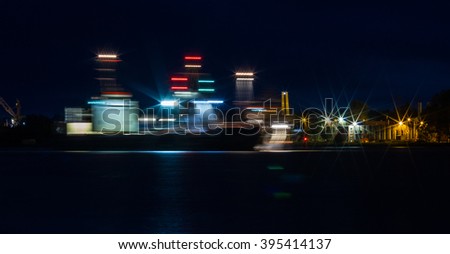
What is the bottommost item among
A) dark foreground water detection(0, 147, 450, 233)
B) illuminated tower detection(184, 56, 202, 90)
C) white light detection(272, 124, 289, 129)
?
dark foreground water detection(0, 147, 450, 233)

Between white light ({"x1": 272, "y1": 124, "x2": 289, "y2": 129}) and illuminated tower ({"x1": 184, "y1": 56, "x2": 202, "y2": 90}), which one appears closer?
illuminated tower ({"x1": 184, "y1": 56, "x2": 202, "y2": 90})

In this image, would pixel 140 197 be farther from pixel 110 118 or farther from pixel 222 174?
pixel 110 118

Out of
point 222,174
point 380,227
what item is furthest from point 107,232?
point 222,174

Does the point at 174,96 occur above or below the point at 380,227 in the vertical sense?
above

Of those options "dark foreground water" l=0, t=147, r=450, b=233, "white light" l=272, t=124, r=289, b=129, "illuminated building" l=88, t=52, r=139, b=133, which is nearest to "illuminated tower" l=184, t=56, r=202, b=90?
"illuminated building" l=88, t=52, r=139, b=133

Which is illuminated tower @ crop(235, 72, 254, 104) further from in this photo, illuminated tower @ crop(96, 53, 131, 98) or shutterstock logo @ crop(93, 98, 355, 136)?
illuminated tower @ crop(96, 53, 131, 98)
